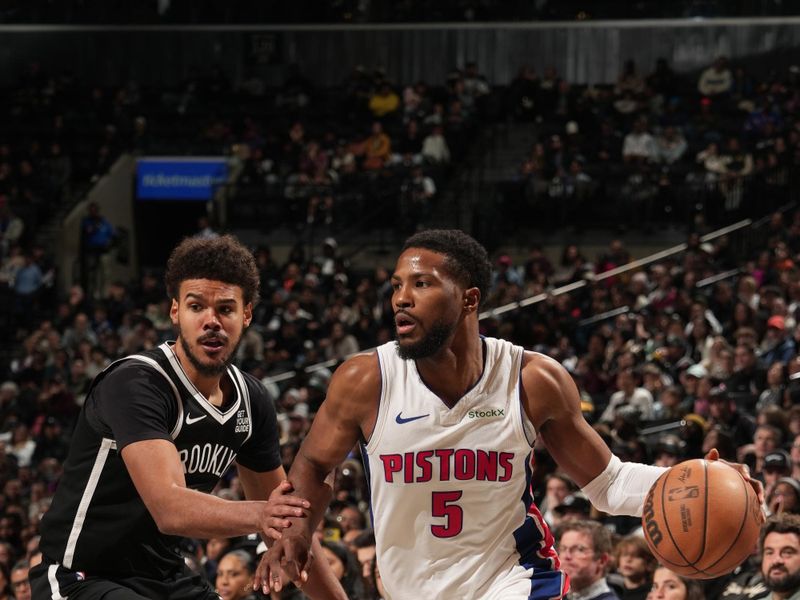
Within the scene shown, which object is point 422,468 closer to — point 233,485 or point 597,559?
point 597,559

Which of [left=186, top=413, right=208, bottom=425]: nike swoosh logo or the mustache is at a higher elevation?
the mustache

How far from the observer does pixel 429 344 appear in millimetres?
4695

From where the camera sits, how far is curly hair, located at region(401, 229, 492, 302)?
480 centimetres

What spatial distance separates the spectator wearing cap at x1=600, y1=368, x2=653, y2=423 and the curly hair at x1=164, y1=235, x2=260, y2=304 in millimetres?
7264

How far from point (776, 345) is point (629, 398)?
1.49 m

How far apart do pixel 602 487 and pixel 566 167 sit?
611 inches

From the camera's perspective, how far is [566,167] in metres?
20.1

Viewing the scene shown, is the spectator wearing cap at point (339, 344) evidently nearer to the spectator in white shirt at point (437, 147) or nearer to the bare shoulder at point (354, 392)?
the spectator in white shirt at point (437, 147)

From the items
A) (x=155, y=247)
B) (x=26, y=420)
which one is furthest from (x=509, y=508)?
(x=155, y=247)

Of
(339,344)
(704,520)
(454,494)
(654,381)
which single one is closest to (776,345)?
(654,381)

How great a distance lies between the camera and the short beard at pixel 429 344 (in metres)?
4.69

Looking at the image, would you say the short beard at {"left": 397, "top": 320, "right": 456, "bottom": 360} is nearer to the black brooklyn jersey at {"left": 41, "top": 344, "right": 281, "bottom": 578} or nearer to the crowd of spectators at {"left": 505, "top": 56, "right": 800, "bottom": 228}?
the black brooklyn jersey at {"left": 41, "top": 344, "right": 281, "bottom": 578}

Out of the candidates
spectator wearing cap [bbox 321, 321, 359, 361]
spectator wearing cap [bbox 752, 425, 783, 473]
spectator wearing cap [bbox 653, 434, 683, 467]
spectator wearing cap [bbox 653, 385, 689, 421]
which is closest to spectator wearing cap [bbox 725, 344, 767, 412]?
spectator wearing cap [bbox 653, 385, 689, 421]

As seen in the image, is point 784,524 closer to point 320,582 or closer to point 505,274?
point 320,582
